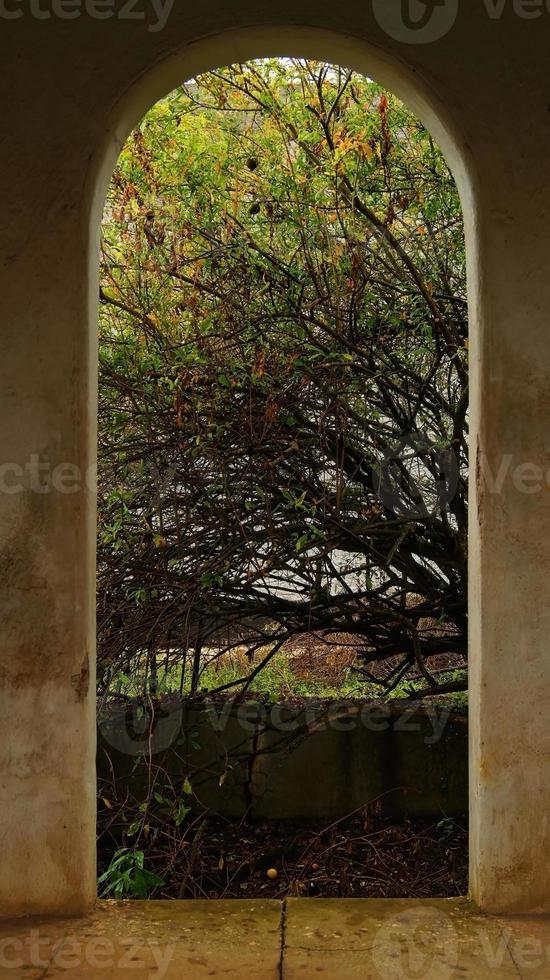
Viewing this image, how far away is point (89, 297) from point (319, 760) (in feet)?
8.32

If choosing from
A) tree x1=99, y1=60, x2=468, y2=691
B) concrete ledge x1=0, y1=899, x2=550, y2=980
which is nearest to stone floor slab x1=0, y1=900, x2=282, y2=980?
concrete ledge x1=0, y1=899, x2=550, y2=980

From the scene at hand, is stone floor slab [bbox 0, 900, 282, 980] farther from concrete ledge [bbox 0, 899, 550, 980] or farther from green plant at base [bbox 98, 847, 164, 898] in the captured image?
green plant at base [bbox 98, 847, 164, 898]

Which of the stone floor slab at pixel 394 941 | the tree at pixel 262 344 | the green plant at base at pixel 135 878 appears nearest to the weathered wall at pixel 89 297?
the stone floor slab at pixel 394 941

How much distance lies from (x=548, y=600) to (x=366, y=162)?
2170mm

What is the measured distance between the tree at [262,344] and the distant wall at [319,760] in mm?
413

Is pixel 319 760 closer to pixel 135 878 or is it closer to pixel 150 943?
pixel 135 878

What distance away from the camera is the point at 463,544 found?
4.13 metres

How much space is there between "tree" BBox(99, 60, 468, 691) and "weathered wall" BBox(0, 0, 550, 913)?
100 cm

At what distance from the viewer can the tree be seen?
3.68m

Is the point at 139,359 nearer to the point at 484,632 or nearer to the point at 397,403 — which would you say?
the point at 397,403

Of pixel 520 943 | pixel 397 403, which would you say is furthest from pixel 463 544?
pixel 520 943

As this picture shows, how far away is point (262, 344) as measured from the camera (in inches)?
145

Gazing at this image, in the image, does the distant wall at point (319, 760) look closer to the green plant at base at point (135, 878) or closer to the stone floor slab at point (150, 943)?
the green plant at base at point (135, 878)

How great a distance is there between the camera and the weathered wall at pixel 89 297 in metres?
2.48
